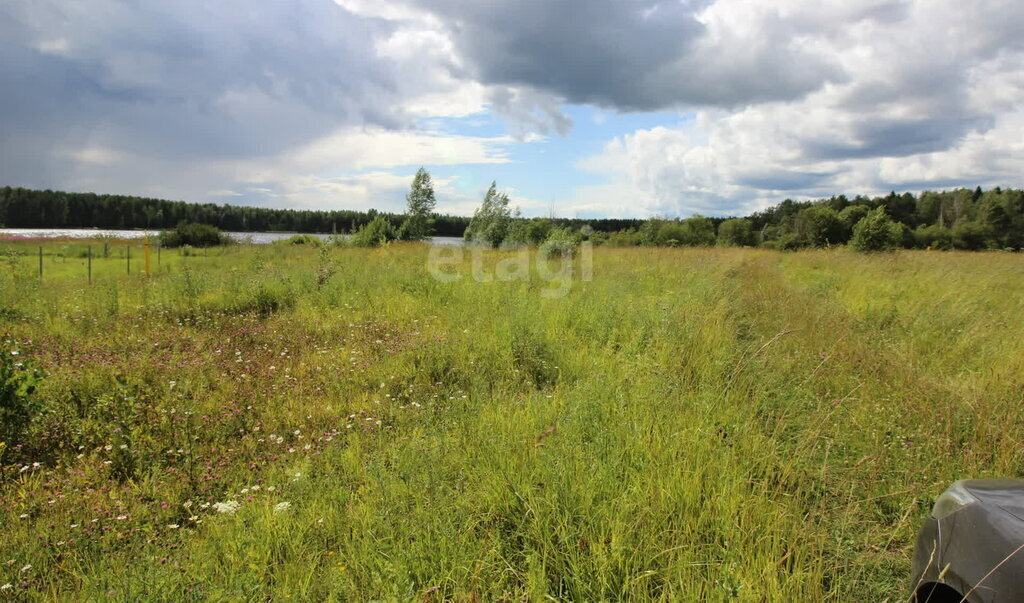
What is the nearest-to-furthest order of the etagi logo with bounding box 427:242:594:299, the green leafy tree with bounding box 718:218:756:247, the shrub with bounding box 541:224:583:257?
1. the etagi logo with bounding box 427:242:594:299
2. the shrub with bounding box 541:224:583:257
3. the green leafy tree with bounding box 718:218:756:247

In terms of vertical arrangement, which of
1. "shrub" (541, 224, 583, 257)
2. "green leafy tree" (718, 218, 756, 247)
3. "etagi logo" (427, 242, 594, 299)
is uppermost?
"green leafy tree" (718, 218, 756, 247)

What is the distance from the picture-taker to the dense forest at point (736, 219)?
159 feet

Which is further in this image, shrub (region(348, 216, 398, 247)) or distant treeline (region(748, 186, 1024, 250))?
distant treeline (region(748, 186, 1024, 250))

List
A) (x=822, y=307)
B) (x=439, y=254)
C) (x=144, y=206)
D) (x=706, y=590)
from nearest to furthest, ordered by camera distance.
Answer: (x=706, y=590), (x=822, y=307), (x=439, y=254), (x=144, y=206)

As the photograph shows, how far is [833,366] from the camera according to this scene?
530 centimetres

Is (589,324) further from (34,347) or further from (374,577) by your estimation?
(34,347)

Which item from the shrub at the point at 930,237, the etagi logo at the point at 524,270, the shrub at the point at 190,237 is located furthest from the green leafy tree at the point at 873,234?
the shrub at the point at 190,237

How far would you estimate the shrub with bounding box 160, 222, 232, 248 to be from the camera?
4806 centimetres

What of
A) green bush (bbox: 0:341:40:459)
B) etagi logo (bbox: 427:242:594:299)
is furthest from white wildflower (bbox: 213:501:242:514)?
etagi logo (bbox: 427:242:594:299)

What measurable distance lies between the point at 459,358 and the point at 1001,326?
8.31 metres

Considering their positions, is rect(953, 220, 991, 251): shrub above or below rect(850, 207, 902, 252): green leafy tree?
above

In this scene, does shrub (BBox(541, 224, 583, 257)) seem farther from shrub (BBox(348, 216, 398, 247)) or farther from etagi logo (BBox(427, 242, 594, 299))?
shrub (BBox(348, 216, 398, 247))

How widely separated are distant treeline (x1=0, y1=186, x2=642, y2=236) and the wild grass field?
60.5 metres

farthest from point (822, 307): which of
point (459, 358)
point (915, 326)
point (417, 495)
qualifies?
point (417, 495)
